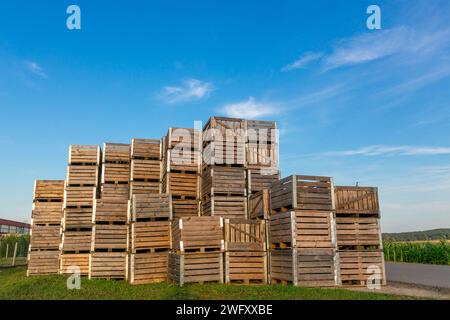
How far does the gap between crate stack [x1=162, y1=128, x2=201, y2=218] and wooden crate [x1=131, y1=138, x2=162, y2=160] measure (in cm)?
91

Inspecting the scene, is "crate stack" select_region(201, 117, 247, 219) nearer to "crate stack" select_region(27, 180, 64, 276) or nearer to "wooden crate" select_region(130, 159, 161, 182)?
"wooden crate" select_region(130, 159, 161, 182)

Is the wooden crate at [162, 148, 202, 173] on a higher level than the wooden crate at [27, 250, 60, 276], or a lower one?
higher

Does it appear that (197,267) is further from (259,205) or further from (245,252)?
(259,205)

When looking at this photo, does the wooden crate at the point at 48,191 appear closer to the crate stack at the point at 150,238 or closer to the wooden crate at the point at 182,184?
the wooden crate at the point at 182,184

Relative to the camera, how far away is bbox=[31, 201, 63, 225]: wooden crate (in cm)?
1866

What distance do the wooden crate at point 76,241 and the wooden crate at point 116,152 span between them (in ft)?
10.7

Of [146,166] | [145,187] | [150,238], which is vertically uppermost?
[146,166]

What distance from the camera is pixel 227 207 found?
49.9 feet

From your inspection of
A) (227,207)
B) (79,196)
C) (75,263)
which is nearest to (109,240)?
(75,263)

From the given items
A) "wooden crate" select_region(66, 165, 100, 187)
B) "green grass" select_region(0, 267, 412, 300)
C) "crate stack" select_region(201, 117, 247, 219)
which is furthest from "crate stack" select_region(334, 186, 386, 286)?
"wooden crate" select_region(66, 165, 100, 187)

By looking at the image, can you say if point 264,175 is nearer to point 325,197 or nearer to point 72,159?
point 325,197

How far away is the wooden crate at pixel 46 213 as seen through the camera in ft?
61.2

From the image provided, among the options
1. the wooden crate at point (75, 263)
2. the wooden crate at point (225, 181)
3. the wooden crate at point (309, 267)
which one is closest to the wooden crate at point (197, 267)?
the wooden crate at point (309, 267)

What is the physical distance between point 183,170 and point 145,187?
1942 mm
